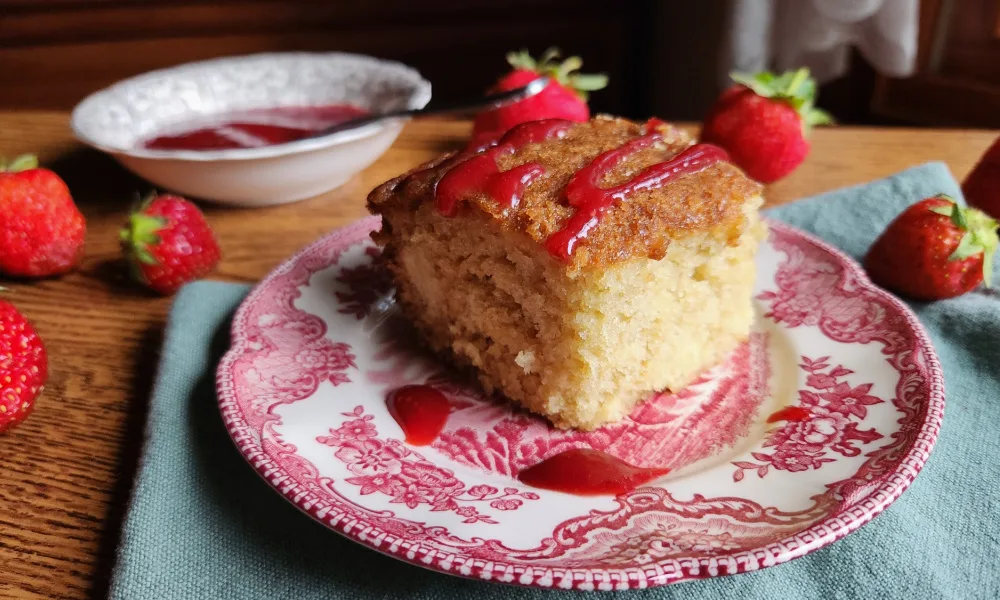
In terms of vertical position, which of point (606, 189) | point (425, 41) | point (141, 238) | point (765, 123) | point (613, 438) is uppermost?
point (606, 189)

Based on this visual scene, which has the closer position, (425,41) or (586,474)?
(586,474)

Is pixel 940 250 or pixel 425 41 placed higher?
pixel 940 250

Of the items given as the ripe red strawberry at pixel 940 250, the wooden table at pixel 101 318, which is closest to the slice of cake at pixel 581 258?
the ripe red strawberry at pixel 940 250

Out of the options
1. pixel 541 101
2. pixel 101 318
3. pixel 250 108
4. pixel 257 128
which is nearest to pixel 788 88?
pixel 541 101

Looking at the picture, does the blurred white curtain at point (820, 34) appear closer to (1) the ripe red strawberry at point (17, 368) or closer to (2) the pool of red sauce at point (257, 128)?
(2) the pool of red sauce at point (257, 128)

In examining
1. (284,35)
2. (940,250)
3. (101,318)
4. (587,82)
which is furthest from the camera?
(284,35)

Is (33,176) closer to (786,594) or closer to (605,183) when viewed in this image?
(605,183)

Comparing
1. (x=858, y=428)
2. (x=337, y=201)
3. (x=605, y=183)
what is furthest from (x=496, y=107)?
(x=858, y=428)

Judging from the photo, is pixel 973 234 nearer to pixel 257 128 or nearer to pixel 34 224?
pixel 257 128
